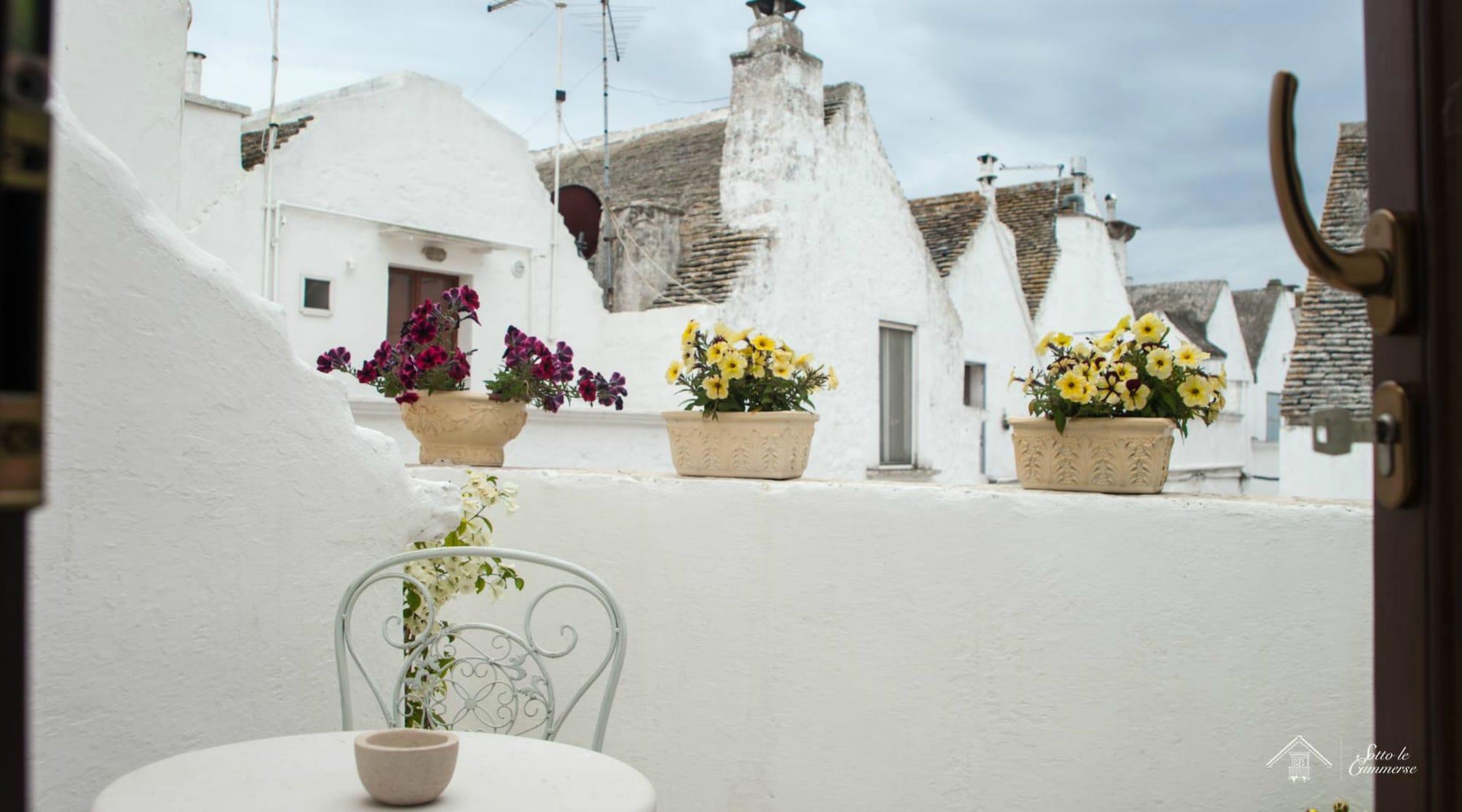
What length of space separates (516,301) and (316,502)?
708cm

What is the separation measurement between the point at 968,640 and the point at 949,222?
473 inches

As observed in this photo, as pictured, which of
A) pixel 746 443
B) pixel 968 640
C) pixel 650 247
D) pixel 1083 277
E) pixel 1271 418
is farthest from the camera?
pixel 1271 418

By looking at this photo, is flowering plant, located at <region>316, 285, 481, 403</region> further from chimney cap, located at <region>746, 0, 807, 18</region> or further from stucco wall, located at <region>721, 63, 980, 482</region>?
chimney cap, located at <region>746, 0, 807, 18</region>

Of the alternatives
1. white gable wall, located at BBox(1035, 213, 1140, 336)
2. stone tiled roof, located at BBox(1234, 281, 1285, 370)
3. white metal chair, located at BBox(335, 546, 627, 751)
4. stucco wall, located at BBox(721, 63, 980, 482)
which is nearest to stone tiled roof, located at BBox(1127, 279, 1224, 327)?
stone tiled roof, located at BBox(1234, 281, 1285, 370)

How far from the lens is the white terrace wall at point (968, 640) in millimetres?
3055

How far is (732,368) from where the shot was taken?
4.02m

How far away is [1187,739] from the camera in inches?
125

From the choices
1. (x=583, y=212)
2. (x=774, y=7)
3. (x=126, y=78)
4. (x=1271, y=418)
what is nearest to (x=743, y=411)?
(x=126, y=78)

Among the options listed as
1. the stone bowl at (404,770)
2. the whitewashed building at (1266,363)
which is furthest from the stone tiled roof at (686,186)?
the whitewashed building at (1266,363)

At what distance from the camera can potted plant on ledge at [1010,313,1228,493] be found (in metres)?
3.29

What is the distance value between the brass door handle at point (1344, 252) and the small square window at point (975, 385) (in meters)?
13.5

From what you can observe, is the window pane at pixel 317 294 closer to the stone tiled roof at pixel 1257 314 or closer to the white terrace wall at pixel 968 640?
the white terrace wall at pixel 968 640

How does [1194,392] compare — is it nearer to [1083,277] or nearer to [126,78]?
[126,78]

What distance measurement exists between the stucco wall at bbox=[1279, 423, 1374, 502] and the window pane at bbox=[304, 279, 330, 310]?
780cm
